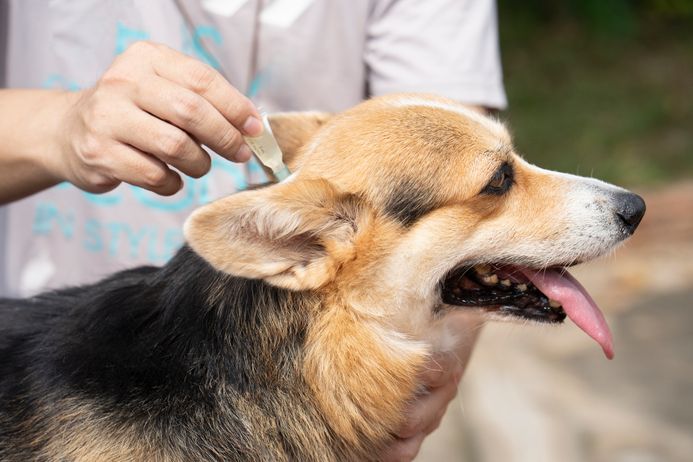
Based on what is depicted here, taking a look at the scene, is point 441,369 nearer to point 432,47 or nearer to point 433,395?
point 433,395

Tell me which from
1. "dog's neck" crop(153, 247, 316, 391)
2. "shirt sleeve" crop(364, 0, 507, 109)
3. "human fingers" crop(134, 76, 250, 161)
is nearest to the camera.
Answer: "human fingers" crop(134, 76, 250, 161)

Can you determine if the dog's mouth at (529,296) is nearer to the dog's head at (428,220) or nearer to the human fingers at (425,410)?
the dog's head at (428,220)

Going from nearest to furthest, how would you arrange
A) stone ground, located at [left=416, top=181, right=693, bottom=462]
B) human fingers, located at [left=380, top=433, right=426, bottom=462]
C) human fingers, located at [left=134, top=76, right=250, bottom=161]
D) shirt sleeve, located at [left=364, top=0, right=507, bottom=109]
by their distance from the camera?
human fingers, located at [left=134, top=76, right=250, bottom=161] → human fingers, located at [left=380, top=433, right=426, bottom=462] → shirt sleeve, located at [left=364, top=0, right=507, bottom=109] → stone ground, located at [left=416, top=181, right=693, bottom=462]

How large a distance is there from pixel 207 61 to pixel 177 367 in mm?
947

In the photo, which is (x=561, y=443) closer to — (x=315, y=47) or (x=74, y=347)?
(x=315, y=47)

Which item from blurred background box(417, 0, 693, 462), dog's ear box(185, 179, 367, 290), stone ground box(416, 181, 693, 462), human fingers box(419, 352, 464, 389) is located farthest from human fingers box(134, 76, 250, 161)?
stone ground box(416, 181, 693, 462)

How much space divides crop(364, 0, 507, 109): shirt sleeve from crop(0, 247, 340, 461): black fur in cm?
90

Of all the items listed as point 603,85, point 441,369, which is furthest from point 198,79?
point 603,85

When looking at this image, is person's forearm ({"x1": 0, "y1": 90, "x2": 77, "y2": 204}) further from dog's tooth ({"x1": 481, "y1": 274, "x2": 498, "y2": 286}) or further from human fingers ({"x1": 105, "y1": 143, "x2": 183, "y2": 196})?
dog's tooth ({"x1": 481, "y1": 274, "x2": 498, "y2": 286})

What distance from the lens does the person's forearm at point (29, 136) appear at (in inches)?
81.3

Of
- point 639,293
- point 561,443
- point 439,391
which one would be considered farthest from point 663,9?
point 439,391

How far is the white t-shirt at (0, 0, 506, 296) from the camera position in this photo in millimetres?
2566

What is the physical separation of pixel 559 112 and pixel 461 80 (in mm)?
4943

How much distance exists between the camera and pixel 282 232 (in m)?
2.02
